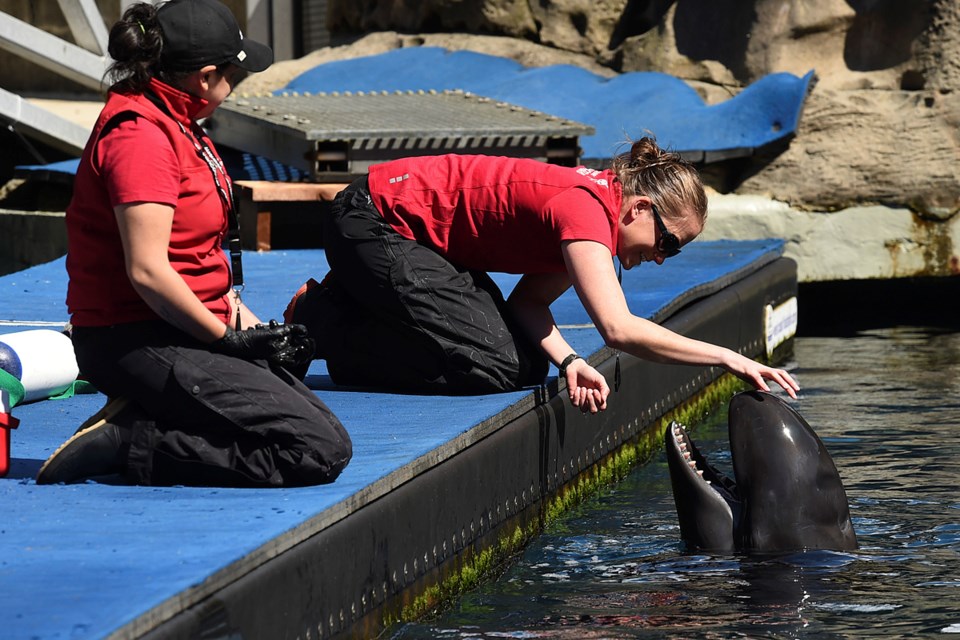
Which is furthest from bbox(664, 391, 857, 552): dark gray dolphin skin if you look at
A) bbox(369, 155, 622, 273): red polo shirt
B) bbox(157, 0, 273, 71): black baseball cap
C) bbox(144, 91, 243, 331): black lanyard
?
bbox(157, 0, 273, 71): black baseball cap

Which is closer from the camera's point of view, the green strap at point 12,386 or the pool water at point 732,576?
the pool water at point 732,576

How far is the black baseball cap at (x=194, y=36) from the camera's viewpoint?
3.48 metres

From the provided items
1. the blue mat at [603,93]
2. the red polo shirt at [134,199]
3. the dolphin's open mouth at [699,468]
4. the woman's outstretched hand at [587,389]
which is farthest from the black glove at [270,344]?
the blue mat at [603,93]

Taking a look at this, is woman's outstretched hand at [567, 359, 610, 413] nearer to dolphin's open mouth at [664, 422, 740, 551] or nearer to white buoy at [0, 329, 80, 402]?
dolphin's open mouth at [664, 422, 740, 551]

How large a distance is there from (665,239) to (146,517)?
69.7 inches

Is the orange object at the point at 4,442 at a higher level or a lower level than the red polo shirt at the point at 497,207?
lower

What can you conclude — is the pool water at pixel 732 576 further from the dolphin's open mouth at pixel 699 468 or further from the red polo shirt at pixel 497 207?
the red polo shirt at pixel 497 207

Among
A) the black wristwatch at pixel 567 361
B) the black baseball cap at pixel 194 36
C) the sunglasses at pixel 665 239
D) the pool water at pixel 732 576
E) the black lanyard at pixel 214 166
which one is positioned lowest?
the pool water at pixel 732 576

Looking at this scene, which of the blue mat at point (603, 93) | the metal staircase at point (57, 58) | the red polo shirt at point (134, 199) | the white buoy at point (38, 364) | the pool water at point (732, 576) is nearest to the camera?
the red polo shirt at point (134, 199)

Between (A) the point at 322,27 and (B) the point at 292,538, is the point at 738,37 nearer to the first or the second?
(A) the point at 322,27

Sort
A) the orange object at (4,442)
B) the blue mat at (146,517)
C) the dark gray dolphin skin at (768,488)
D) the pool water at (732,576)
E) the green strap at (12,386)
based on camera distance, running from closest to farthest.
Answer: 1. the blue mat at (146,517)
2. the orange object at (4,442)
3. the pool water at (732,576)
4. the dark gray dolphin skin at (768,488)
5. the green strap at (12,386)

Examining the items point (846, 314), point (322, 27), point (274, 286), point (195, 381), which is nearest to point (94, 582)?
point (195, 381)

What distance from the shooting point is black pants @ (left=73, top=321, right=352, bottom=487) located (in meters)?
3.56

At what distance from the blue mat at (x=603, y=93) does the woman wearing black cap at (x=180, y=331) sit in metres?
6.53
